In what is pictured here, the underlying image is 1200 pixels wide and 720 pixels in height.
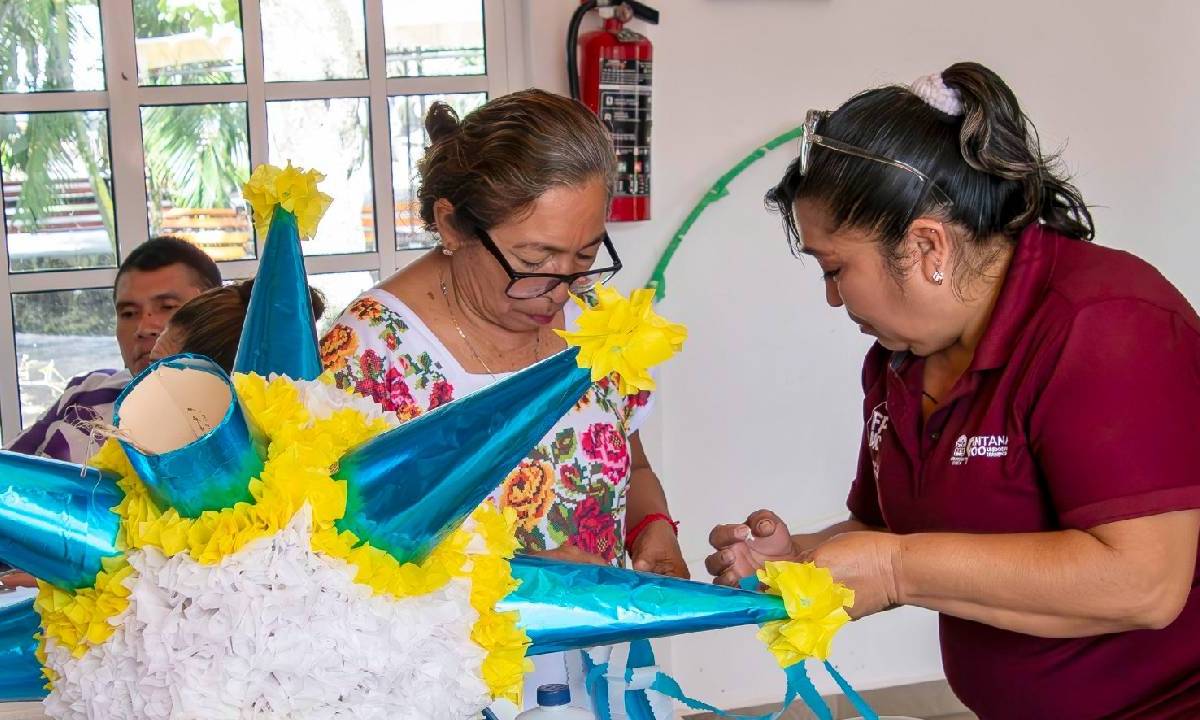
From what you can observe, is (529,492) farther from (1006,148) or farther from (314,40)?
(314,40)

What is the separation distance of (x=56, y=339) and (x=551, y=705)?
84.1 inches

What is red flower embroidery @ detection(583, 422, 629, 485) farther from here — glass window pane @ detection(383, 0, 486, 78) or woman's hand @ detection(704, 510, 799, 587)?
glass window pane @ detection(383, 0, 486, 78)

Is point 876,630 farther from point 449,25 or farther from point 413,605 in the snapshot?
point 413,605

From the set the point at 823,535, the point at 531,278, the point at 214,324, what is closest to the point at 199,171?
the point at 214,324

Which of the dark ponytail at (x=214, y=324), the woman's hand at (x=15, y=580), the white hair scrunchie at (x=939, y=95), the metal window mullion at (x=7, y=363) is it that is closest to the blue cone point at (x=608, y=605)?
the white hair scrunchie at (x=939, y=95)

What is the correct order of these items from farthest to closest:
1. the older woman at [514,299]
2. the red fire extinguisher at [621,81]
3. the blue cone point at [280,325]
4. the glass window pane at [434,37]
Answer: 1. the glass window pane at [434,37]
2. the red fire extinguisher at [621,81]
3. the older woman at [514,299]
4. the blue cone point at [280,325]

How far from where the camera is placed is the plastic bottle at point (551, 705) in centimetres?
136

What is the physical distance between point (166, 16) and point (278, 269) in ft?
6.92

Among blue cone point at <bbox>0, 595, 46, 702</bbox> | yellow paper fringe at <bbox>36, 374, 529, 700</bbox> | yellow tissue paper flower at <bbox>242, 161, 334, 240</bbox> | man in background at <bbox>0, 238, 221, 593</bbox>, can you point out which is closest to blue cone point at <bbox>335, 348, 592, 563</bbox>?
yellow paper fringe at <bbox>36, 374, 529, 700</bbox>

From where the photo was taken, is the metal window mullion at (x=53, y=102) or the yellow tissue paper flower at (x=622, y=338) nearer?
the yellow tissue paper flower at (x=622, y=338)

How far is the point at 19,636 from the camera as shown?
3.02 ft

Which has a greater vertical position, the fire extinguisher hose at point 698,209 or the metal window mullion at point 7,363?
the fire extinguisher hose at point 698,209

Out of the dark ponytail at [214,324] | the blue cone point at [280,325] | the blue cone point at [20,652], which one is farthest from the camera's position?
the dark ponytail at [214,324]

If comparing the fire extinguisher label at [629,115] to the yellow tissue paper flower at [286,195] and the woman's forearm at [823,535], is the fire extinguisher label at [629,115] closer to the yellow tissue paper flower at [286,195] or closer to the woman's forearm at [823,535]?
the woman's forearm at [823,535]
